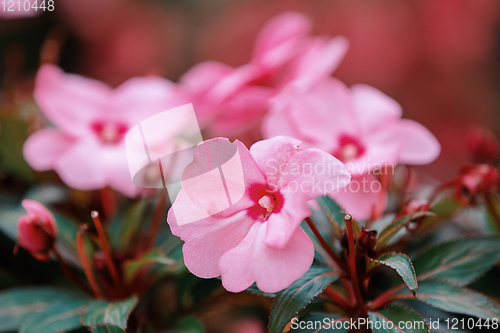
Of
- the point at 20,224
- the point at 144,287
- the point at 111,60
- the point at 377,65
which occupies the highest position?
the point at 20,224

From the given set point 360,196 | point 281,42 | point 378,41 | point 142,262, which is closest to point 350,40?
point 378,41

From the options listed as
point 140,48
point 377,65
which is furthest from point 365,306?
point 140,48

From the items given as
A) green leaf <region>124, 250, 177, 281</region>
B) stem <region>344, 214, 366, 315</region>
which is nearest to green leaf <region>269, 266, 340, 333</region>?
stem <region>344, 214, 366, 315</region>

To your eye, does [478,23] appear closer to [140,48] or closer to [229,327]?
[140,48]

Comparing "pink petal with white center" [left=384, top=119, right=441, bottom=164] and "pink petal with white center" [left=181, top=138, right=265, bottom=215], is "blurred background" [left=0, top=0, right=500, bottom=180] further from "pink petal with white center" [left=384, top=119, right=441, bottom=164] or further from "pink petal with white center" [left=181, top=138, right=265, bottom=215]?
"pink petal with white center" [left=181, top=138, right=265, bottom=215]

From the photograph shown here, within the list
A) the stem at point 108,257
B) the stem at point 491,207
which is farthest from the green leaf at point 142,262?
the stem at point 491,207

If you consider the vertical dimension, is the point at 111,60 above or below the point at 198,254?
below
